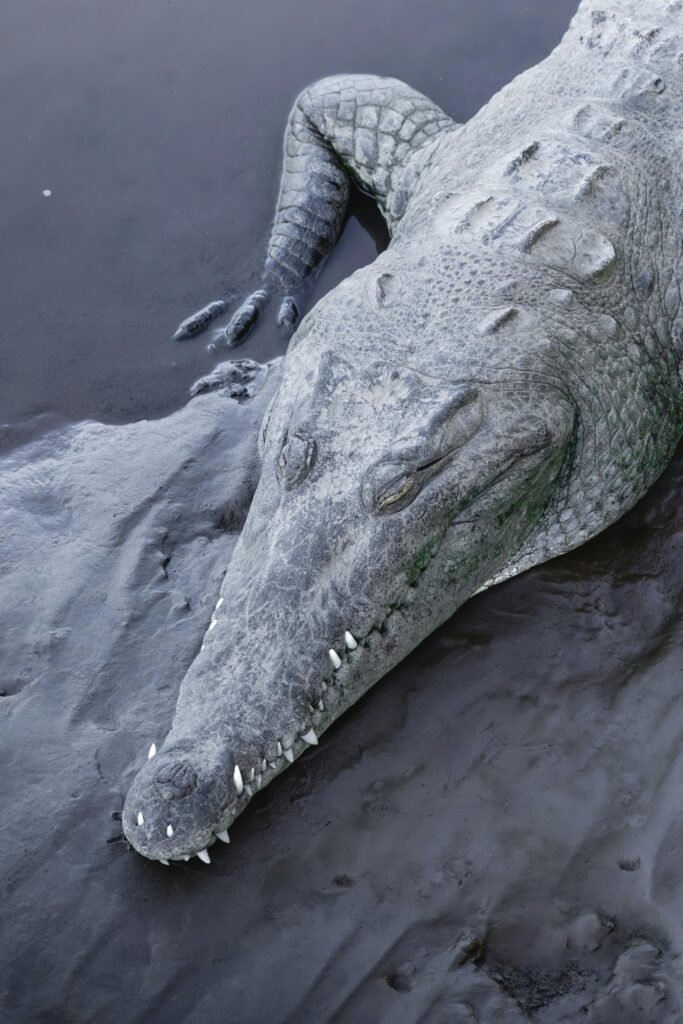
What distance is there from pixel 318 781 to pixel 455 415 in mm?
1255

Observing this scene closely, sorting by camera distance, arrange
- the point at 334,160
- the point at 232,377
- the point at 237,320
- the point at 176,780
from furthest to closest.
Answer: the point at 334,160
the point at 237,320
the point at 232,377
the point at 176,780

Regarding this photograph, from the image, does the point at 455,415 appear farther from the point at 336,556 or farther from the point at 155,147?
the point at 155,147

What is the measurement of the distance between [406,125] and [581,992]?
4427 mm

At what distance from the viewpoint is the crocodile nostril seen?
2863 millimetres

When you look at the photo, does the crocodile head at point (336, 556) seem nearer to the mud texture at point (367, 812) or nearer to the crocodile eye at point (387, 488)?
the crocodile eye at point (387, 488)

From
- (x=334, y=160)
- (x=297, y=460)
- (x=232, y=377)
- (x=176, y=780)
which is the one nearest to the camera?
(x=176, y=780)

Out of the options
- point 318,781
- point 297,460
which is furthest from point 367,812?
point 297,460

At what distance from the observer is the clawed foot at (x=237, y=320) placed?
5184 millimetres

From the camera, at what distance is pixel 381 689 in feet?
11.4

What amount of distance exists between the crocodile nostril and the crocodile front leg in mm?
3030

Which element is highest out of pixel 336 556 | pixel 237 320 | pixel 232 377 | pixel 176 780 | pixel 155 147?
pixel 155 147

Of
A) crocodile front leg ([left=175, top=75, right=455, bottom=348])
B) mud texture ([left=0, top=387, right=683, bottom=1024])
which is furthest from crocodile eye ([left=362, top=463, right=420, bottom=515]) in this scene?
crocodile front leg ([left=175, top=75, right=455, bottom=348])

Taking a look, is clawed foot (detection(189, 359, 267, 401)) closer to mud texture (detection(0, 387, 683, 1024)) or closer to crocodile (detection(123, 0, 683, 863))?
crocodile (detection(123, 0, 683, 863))

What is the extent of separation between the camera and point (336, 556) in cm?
320
